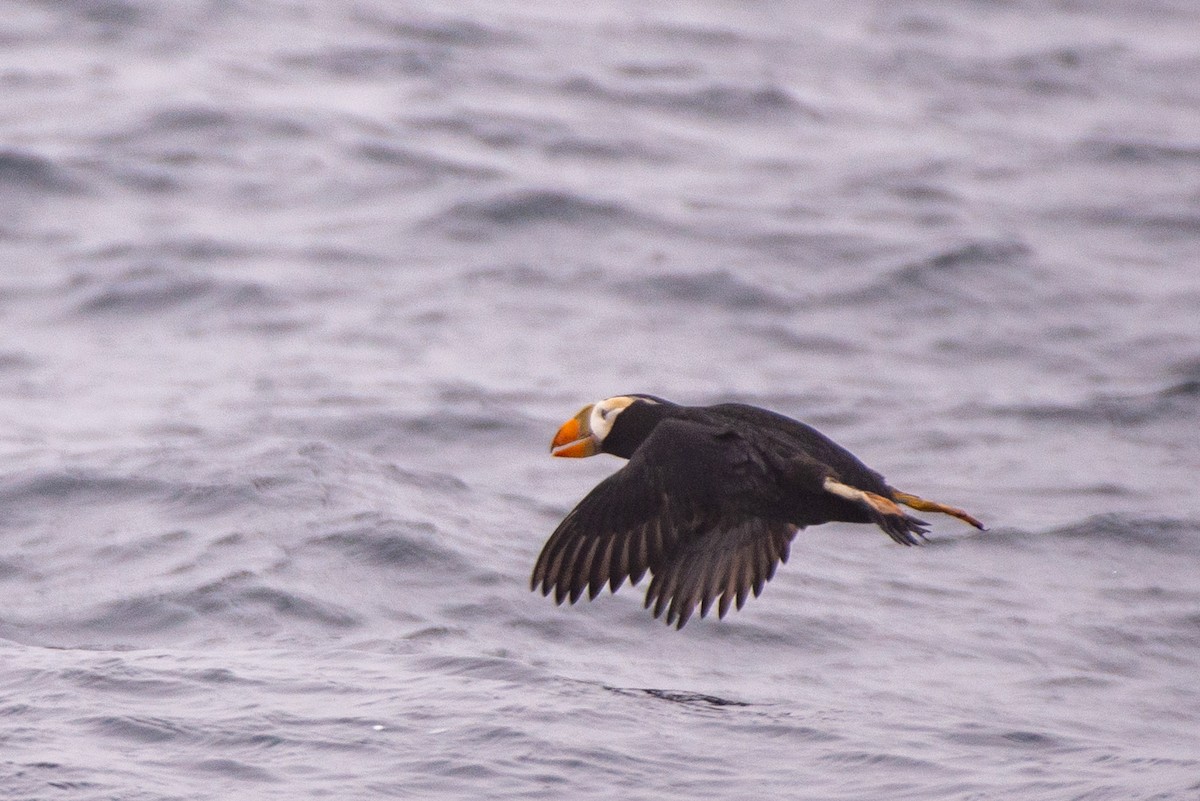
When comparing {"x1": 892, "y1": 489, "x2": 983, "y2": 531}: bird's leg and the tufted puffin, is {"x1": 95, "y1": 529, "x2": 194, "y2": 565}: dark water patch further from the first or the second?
{"x1": 892, "y1": 489, "x2": 983, "y2": 531}: bird's leg

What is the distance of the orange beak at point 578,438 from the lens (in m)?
5.75

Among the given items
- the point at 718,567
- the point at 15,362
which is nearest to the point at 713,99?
the point at 15,362

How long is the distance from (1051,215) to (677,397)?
4.12 m

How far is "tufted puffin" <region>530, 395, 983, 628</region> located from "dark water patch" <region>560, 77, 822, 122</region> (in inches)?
324

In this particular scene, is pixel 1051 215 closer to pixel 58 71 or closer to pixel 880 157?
pixel 880 157

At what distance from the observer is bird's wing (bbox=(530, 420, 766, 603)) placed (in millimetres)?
5281

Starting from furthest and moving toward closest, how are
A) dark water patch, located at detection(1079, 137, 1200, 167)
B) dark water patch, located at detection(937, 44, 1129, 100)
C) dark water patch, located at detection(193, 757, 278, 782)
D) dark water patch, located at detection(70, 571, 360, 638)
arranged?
1. dark water patch, located at detection(937, 44, 1129, 100)
2. dark water patch, located at detection(1079, 137, 1200, 167)
3. dark water patch, located at detection(70, 571, 360, 638)
4. dark water patch, located at detection(193, 757, 278, 782)

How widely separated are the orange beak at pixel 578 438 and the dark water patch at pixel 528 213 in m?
5.48

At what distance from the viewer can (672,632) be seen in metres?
6.73

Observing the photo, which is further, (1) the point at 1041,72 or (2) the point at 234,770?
(1) the point at 1041,72

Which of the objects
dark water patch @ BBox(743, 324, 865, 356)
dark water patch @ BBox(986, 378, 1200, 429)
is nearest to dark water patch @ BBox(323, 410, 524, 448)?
dark water patch @ BBox(743, 324, 865, 356)

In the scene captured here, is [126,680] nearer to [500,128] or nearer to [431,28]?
[500,128]

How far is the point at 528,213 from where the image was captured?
37.4ft

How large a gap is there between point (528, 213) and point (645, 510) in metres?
6.25
